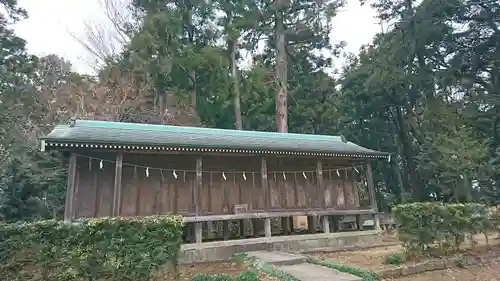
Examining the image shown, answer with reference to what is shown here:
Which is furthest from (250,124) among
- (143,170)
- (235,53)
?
(143,170)

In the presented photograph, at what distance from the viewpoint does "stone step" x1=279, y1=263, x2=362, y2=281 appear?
802 centimetres

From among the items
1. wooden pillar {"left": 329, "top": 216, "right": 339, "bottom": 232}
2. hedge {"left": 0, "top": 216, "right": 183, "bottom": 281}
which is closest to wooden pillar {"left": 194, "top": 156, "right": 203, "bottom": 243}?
hedge {"left": 0, "top": 216, "right": 183, "bottom": 281}

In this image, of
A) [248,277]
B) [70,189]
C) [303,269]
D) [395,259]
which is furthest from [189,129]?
[395,259]

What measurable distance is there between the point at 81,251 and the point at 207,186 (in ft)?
22.1

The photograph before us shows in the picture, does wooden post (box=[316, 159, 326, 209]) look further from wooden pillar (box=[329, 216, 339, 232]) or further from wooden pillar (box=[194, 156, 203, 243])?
wooden pillar (box=[194, 156, 203, 243])

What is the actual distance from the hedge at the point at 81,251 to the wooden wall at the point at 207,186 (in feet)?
15.5

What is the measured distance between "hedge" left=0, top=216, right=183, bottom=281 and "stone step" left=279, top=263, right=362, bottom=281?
2.98 metres

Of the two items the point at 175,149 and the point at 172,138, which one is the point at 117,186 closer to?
the point at 175,149

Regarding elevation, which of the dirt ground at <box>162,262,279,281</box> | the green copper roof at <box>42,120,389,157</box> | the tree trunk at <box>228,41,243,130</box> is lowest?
the dirt ground at <box>162,262,279,281</box>

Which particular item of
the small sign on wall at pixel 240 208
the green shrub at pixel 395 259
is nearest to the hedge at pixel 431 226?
the green shrub at pixel 395 259

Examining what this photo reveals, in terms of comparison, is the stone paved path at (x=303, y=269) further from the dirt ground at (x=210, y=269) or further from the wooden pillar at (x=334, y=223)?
the wooden pillar at (x=334, y=223)

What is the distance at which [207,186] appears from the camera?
13.8m

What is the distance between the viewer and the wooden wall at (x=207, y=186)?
12.2m

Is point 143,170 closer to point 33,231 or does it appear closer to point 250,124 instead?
point 33,231
